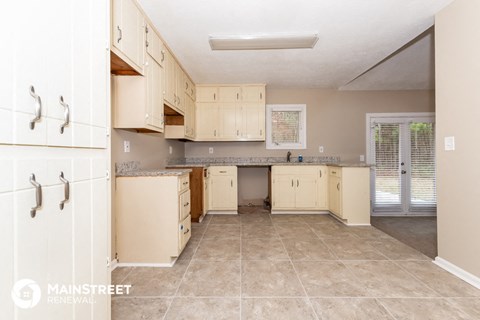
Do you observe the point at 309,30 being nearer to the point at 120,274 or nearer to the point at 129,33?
the point at 129,33

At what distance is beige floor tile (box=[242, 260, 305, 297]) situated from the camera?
1.79 meters

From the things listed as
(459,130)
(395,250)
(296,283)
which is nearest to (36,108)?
(296,283)

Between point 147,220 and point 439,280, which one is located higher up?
point 147,220

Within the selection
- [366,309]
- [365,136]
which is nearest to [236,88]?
[365,136]

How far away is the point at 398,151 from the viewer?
4.68 m

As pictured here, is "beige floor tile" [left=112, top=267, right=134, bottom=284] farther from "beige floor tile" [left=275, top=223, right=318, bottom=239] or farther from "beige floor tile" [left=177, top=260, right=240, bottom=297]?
"beige floor tile" [left=275, top=223, right=318, bottom=239]

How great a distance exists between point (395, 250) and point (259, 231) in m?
1.61

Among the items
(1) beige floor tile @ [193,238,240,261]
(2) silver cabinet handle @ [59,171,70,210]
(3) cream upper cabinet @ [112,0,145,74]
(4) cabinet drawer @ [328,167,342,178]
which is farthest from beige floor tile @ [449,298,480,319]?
(3) cream upper cabinet @ [112,0,145,74]

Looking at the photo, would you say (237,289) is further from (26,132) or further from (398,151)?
(398,151)

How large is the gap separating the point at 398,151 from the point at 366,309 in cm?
403

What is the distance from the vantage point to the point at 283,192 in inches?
166

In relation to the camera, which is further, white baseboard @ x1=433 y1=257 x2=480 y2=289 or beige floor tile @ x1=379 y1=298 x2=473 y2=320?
white baseboard @ x1=433 y1=257 x2=480 y2=289

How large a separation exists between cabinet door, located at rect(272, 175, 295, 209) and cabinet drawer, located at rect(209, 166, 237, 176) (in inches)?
30.0

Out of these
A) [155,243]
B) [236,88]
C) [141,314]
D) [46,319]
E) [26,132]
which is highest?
[236,88]
